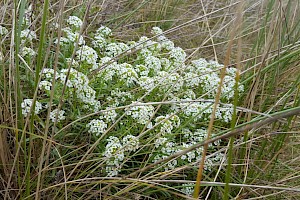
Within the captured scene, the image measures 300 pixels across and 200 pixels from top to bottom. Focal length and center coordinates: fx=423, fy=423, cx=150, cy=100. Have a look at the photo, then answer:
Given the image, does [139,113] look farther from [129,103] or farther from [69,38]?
[69,38]

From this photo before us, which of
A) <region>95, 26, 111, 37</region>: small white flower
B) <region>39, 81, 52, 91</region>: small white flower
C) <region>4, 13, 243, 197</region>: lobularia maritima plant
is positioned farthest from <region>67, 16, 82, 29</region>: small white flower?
<region>39, 81, 52, 91</region>: small white flower

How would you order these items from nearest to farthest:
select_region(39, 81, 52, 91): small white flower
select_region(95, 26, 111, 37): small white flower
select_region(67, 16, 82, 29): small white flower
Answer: select_region(39, 81, 52, 91): small white flower, select_region(67, 16, 82, 29): small white flower, select_region(95, 26, 111, 37): small white flower

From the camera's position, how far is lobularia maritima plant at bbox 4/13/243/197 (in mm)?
1938

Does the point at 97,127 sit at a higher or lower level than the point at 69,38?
lower

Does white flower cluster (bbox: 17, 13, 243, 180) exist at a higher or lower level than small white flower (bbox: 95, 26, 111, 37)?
lower

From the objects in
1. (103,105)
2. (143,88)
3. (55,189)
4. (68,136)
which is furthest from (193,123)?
(55,189)

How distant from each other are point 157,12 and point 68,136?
1891mm

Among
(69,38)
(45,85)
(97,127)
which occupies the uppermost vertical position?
(69,38)

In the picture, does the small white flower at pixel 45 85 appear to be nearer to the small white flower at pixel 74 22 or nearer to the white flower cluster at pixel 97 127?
the white flower cluster at pixel 97 127

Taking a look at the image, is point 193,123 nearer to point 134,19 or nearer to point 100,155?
point 100,155

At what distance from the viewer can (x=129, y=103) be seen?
223cm

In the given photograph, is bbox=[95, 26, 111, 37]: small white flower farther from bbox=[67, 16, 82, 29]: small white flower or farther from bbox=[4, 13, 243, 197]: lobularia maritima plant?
bbox=[67, 16, 82, 29]: small white flower

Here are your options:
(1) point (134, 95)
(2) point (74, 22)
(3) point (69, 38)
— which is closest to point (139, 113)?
(1) point (134, 95)

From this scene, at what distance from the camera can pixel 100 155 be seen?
1.96 meters
